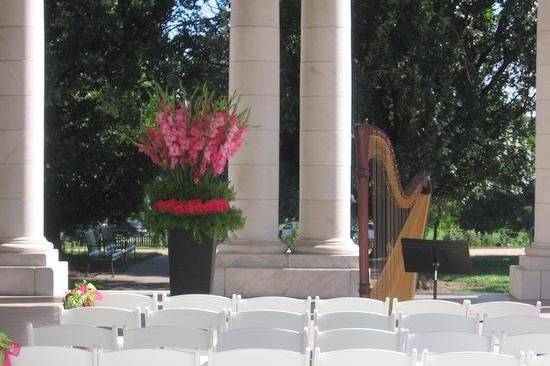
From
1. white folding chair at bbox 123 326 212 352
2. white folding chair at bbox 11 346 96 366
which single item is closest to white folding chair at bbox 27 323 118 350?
white folding chair at bbox 123 326 212 352

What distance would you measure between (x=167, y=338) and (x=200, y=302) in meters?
4.75

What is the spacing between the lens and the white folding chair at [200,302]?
21.2 meters

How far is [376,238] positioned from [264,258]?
9.64 meters

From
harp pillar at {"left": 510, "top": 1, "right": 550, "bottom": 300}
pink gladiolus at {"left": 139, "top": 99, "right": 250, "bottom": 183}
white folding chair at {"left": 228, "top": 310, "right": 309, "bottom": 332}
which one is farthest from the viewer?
harp pillar at {"left": 510, "top": 1, "right": 550, "bottom": 300}

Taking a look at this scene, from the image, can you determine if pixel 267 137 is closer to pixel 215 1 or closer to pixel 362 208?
pixel 362 208

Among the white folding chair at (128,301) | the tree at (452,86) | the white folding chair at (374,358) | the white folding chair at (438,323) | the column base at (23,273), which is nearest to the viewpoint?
the white folding chair at (374,358)

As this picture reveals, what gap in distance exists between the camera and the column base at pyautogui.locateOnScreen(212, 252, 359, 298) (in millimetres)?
36875

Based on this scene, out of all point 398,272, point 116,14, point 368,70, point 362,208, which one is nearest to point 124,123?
point 116,14

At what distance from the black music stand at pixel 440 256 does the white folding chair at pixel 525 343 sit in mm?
8590

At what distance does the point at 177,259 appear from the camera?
23.0 metres

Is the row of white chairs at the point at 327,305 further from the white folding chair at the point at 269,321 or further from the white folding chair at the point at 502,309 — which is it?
the white folding chair at the point at 269,321

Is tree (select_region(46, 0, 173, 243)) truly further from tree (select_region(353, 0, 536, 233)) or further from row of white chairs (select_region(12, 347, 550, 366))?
row of white chairs (select_region(12, 347, 550, 366))

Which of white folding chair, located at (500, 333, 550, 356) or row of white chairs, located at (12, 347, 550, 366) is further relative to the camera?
white folding chair, located at (500, 333, 550, 356)

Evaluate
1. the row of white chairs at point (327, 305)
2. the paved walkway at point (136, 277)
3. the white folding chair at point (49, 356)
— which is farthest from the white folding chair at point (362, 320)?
the paved walkway at point (136, 277)
